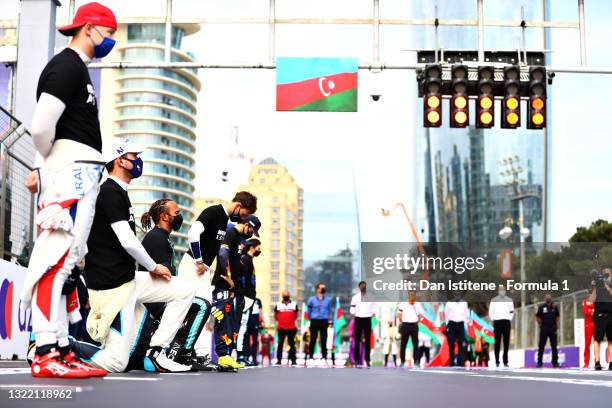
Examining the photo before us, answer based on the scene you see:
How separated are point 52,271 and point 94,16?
149 cm

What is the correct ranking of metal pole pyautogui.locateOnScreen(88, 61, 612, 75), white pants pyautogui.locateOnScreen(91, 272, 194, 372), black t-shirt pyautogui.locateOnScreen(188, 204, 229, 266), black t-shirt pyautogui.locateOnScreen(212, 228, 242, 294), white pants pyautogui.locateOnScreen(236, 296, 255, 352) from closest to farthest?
1. white pants pyautogui.locateOnScreen(91, 272, 194, 372)
2. black t-shirt pyautogui.locateOnScreen(188, 204, 229, 266)
3. black t-shirt pyautogui.locateOnScreen(212, 228, 242, 294)
4. white pants pyautogui.locateOnScreen(236, 296, 255, 352)
5. metal pole pyautogui.locateOnScreen(88, 61, 612, 75)

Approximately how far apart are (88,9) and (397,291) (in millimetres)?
17140

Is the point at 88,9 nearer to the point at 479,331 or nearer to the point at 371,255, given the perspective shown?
the point at 371,255

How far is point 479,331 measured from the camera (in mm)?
30062

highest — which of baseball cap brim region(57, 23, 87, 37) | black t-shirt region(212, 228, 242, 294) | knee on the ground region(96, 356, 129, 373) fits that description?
baseball cap brim region(57, 23, 87, 37)

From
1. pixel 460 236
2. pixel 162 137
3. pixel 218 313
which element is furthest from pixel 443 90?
pixel 162 137

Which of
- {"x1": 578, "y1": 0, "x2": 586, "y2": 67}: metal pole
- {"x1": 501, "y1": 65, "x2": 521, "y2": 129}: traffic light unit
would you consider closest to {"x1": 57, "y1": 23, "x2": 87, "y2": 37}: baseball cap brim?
{"x1": 501, "y1": 65, "x2": 521, "y2": 129}: traffic light unit

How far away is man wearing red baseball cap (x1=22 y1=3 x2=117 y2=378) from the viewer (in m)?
5.00

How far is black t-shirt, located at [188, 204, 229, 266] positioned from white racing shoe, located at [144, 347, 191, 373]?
1.48 m

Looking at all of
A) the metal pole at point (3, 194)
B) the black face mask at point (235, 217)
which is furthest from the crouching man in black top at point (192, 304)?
the metal pole at point (3, 194)

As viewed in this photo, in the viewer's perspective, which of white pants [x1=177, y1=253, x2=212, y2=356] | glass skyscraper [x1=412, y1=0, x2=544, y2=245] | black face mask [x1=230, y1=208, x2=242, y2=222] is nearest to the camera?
white pants [x1=177, y1=253, x2=212, y2=356]

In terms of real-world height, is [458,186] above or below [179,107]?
below

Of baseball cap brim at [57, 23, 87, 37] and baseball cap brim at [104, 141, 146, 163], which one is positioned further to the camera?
baseball cap brim at [104, 141, 146, 163]

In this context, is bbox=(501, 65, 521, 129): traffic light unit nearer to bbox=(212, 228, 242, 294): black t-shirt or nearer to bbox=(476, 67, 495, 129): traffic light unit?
bbox=(476, 67, 495, 129): traffic light unit
